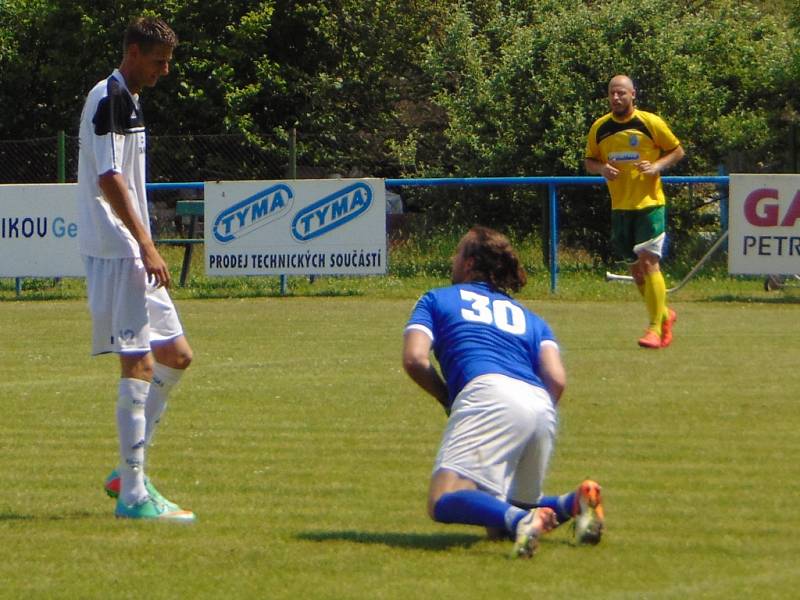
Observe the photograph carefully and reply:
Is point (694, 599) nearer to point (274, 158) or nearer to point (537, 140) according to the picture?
point (537, 140)

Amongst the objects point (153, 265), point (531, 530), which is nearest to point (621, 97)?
point (153, 265)

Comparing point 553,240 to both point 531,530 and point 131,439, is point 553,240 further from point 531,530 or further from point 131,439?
point 531,530

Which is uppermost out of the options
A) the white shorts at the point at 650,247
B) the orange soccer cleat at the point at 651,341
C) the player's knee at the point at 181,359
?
the white shorts at the point at 650,247

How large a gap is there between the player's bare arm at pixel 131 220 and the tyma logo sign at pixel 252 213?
41.9ft

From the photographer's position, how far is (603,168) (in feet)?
41.5

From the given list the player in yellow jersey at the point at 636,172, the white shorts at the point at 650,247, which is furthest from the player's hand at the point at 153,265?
the white shorts at the point at 650,247

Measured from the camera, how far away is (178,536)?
5.87 metres

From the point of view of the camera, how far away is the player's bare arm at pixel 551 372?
5.89m

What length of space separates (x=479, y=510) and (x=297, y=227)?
44.3 feet

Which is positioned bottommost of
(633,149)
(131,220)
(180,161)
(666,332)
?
(666,332)

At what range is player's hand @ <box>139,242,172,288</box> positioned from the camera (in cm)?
596

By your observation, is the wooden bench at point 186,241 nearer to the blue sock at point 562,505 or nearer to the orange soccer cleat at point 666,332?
the orange soccer cleat at point 666,332

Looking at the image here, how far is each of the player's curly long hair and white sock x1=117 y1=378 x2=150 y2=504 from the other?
1.42 metres

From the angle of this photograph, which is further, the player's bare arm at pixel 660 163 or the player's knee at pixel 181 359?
the player's bare arm at pixel 660 163
